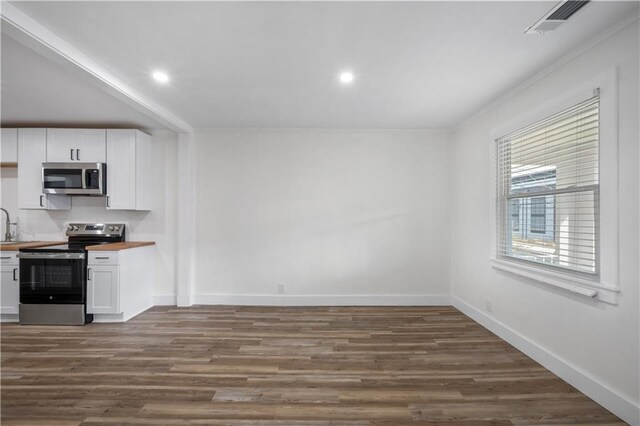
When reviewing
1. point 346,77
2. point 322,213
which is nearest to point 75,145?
point 322,213

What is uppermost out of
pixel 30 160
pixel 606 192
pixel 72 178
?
pixel 30 160

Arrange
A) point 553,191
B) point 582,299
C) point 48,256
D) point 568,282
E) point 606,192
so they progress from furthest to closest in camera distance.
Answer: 1. point 48,256
2. point 553,191
3. point 568,282
4. point 582,299
5. point 606,192

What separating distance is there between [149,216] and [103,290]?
1178 millimetres

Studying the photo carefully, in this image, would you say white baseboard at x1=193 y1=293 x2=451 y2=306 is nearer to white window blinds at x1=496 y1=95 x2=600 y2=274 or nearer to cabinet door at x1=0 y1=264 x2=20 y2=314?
white window blinds at x1=496 y1=95 x2=600 y2=274

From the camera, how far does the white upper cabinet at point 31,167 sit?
411 cm

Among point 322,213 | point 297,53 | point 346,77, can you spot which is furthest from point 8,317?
→ point 346,77

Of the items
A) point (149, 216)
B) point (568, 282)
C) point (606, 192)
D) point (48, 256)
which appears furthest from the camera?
point (149, 216)

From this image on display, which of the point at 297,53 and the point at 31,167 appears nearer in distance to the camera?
the point at 297,53

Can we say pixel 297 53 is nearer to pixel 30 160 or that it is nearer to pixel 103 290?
pixel 103 290

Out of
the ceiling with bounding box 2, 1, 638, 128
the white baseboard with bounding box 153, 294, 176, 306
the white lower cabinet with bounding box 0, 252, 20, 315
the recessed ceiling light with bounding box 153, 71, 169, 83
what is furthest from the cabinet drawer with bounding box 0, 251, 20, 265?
the recessed ceiling light with bounding box 153, 71, 169, 83

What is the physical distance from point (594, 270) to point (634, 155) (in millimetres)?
848

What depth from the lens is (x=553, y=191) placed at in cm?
259

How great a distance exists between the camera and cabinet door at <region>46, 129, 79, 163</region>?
4129 mm

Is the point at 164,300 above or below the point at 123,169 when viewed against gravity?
below
